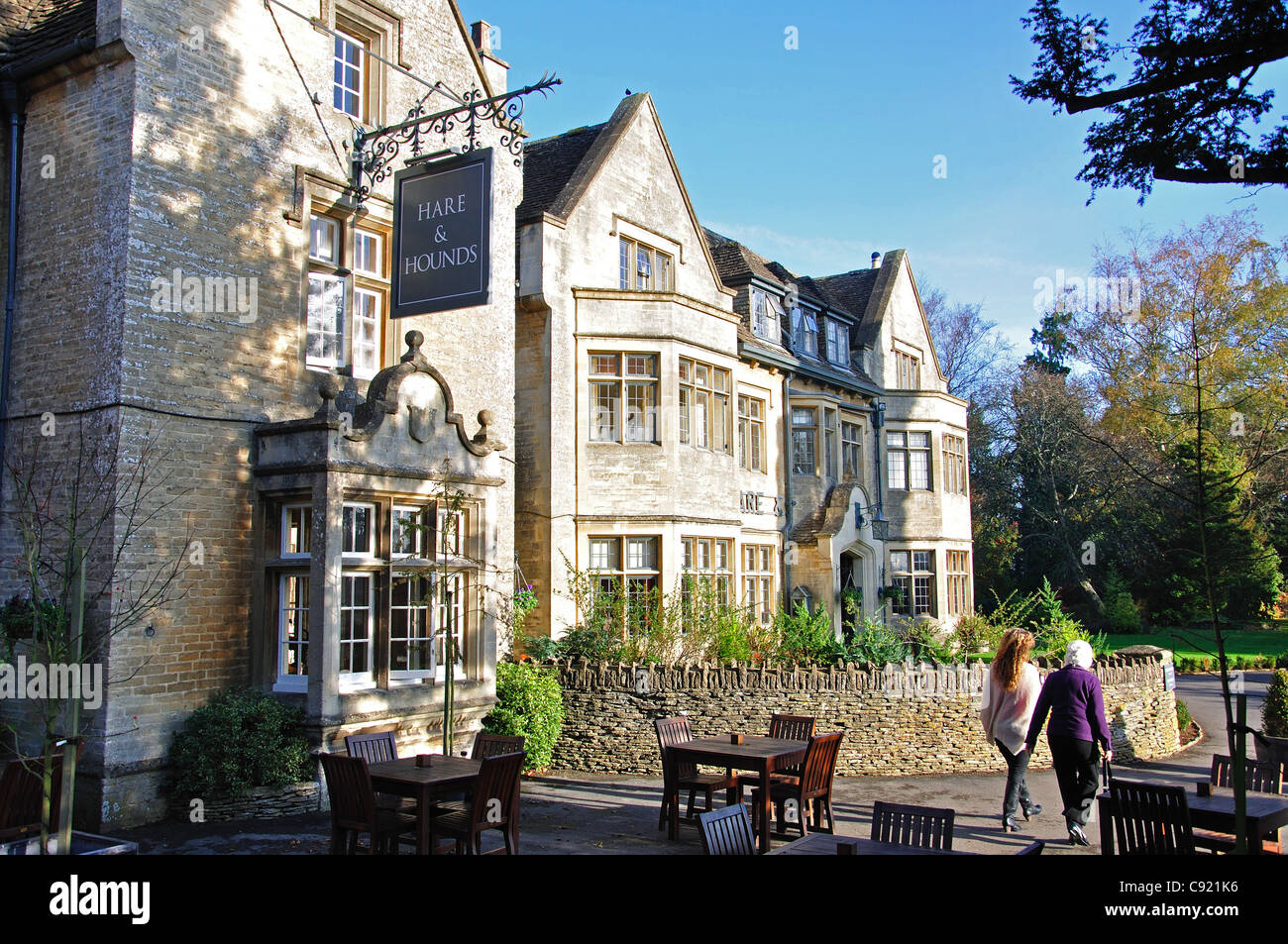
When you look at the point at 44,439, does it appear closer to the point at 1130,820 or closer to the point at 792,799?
the point at 792,799

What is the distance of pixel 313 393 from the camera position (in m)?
12.0

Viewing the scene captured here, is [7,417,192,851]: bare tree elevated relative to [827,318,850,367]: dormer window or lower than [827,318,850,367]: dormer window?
lower

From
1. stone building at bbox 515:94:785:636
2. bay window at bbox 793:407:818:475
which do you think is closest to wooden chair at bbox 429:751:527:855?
stone building at bbox 515:94:785:636

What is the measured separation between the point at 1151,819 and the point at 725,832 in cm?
314

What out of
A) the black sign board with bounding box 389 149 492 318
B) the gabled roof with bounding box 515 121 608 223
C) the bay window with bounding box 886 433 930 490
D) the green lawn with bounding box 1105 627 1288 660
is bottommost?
the green lawn with bounding box 1105 627 1288 660

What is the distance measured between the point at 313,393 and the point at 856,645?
9025mm

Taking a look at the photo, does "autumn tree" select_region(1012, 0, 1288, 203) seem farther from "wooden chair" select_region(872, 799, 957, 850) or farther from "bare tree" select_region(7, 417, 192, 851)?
"bare tree" select_region(7, 417, 192, 851)

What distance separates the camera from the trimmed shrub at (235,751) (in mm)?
9953

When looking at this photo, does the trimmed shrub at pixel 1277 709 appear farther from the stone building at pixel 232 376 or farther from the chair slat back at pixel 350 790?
the chair slat back at pixel 350 790

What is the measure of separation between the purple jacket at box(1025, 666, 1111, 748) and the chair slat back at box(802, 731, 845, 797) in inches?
77.7

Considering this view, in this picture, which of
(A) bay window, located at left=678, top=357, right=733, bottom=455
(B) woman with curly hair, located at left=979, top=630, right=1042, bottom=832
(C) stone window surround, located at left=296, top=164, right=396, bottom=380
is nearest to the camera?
(B) woman with curly hair, located at left=979, top=630, right=1042, bottom=832

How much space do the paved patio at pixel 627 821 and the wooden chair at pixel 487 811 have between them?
93 centimetres

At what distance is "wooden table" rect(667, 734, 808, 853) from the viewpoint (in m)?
9.05

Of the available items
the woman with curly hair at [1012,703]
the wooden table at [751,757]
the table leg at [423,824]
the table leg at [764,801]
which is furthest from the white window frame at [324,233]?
the woman with curly hair at [1012,703]
